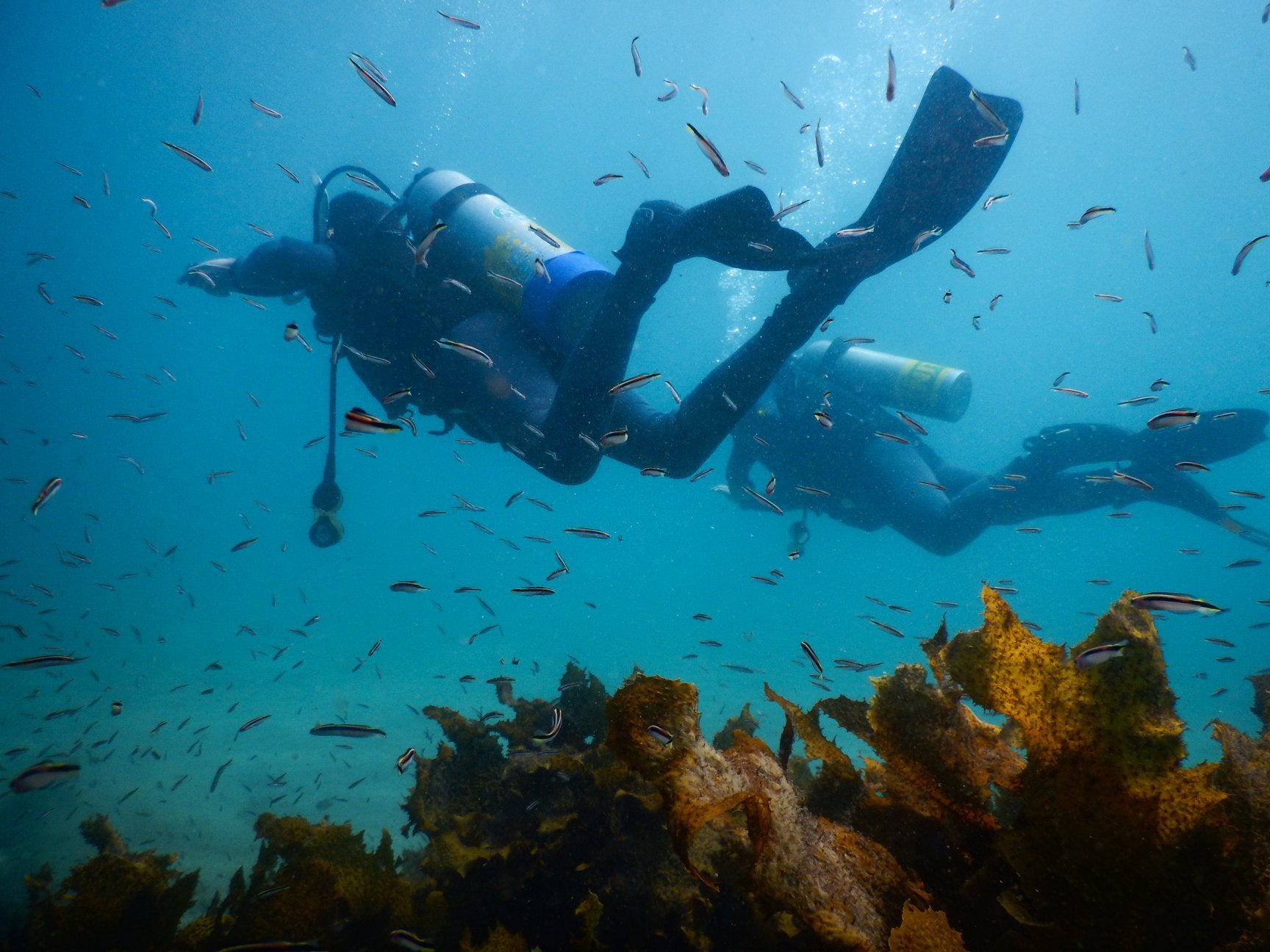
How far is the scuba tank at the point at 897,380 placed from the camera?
11.1 meters

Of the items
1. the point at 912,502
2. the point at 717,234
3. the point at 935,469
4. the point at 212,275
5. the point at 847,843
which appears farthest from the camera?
the point at 935,469

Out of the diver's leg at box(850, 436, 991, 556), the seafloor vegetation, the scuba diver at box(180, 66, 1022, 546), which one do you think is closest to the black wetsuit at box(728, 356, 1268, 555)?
the diver's leg at box(850, 436, 991, 556)

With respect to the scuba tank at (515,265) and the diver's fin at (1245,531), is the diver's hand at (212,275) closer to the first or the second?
the scuba tank at (515,265)

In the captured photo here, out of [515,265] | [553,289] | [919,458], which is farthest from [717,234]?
[919,458]

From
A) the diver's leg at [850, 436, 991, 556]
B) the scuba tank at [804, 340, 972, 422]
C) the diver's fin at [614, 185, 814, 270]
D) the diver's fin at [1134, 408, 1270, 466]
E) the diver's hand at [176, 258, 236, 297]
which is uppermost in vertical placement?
the diver's fin at [1134, 408, 1270, 466]

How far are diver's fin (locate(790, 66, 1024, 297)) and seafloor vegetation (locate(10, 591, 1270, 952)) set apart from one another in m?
3.87

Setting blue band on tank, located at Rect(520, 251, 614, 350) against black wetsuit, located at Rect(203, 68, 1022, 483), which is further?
blue band on tank, located at Rect(520, 251, 614, 350)

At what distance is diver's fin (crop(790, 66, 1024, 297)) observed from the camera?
481 centimetres

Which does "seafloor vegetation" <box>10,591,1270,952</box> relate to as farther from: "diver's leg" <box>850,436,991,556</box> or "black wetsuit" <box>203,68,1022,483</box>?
"diver's leg" <box>850,436,991,556</box>

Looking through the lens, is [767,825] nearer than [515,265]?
Yes

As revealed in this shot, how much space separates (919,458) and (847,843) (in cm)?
1053

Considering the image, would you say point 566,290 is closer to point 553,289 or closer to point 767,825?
point 553,289

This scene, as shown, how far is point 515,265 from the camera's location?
5.49 meters

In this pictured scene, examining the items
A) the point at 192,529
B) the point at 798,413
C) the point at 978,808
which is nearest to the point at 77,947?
the point at 978,808
